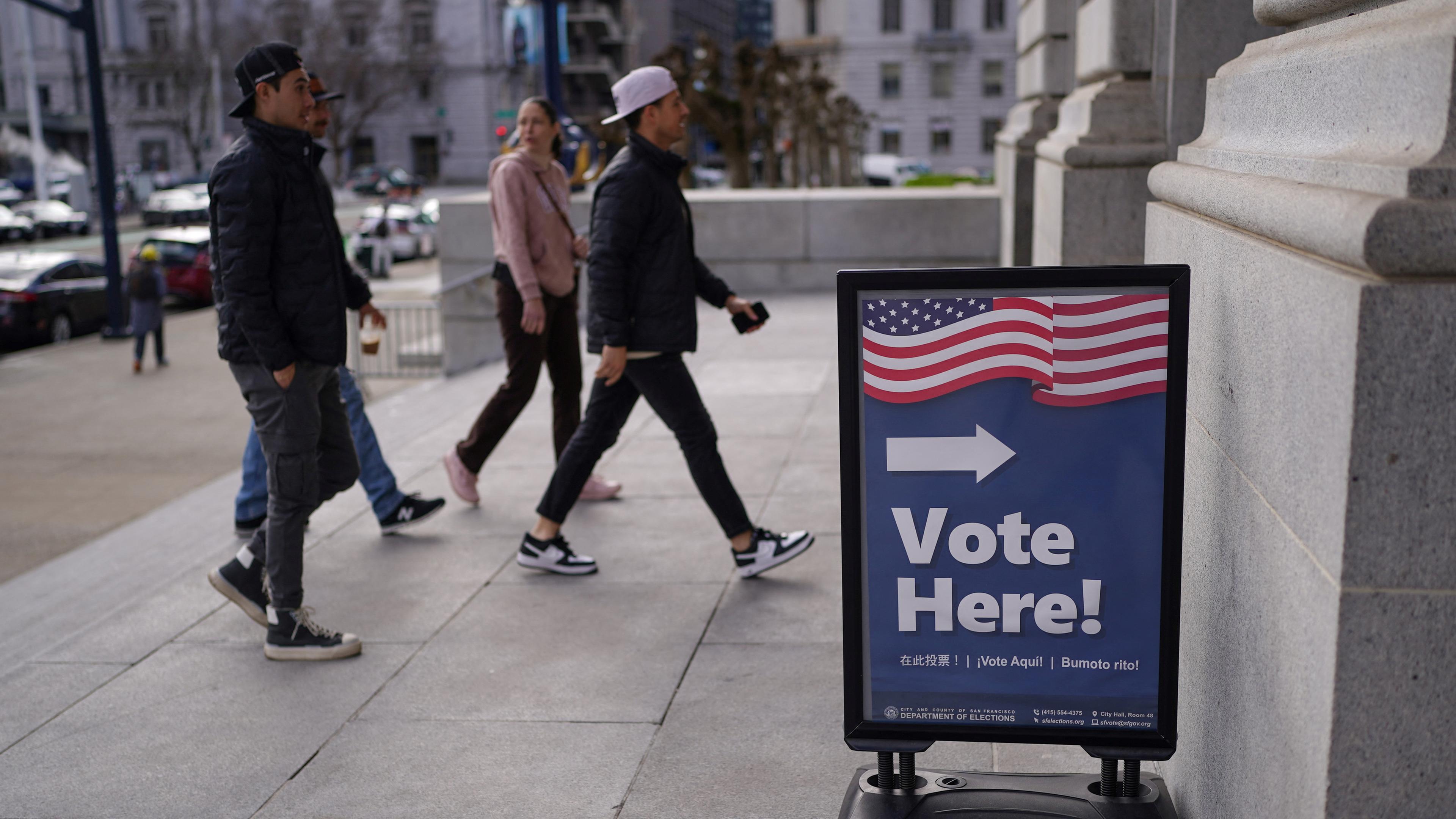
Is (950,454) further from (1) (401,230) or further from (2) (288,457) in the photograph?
(1) (401,230)

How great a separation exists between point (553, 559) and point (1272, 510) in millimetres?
3733

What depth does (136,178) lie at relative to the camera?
66.1 m

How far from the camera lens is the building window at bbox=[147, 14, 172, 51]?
65.4 m

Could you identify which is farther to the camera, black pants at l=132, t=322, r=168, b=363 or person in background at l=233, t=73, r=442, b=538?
black pants at l=132, t=322, r=168, b=363

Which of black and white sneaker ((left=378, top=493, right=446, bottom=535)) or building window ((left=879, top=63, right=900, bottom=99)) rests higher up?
building window ((left=879, top=63, right=900, bottom=99))

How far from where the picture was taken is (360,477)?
6.18 metres

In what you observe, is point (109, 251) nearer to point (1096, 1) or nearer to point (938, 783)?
point (1096, 1)

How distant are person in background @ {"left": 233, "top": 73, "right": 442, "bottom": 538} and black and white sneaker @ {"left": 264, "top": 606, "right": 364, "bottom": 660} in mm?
1440

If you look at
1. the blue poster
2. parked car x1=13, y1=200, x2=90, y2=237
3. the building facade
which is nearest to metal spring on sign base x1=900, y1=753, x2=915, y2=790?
the blue poster

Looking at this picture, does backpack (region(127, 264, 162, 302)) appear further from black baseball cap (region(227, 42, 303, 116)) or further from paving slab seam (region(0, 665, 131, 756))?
black baseball cap (region(227, 42, 303, 116))

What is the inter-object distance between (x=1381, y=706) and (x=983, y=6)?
82.7 meters

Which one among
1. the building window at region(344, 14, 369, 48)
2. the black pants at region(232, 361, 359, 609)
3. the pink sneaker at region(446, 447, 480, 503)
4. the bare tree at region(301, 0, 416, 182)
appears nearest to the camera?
the black pants at region(232, 361, 359, 609)

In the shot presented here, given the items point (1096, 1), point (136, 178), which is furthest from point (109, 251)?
point (136, 178)

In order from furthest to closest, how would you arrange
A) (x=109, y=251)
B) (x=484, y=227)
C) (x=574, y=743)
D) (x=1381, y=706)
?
(x=109, y=251)
(x=484, y=227)
(x=574, y=743)
(x=1381, y=706)
